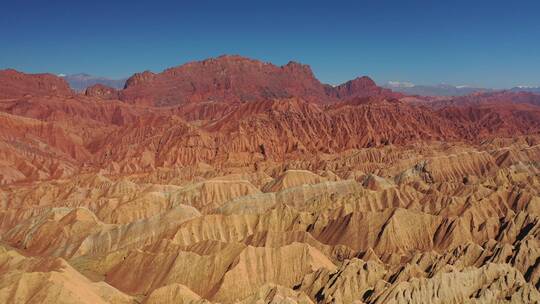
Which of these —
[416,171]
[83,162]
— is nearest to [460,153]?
[416,171]

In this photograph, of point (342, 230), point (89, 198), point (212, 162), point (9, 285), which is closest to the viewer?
point (9, 285)

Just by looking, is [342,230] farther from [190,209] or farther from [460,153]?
[460,153]

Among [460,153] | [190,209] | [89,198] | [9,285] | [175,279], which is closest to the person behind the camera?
[9,285]

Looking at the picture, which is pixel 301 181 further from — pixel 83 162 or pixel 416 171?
pixel 83 162

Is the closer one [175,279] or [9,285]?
[9,285]

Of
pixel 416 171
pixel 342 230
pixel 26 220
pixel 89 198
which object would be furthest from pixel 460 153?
pixel 26 220

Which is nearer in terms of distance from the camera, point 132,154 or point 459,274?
point 459,274

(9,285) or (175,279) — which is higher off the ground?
(9,285)

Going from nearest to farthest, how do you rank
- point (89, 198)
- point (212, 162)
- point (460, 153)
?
1. point (89, 198)
2. point (460, 153)
3. point (212, 162)

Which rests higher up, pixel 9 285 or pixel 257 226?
pixel 9 285
